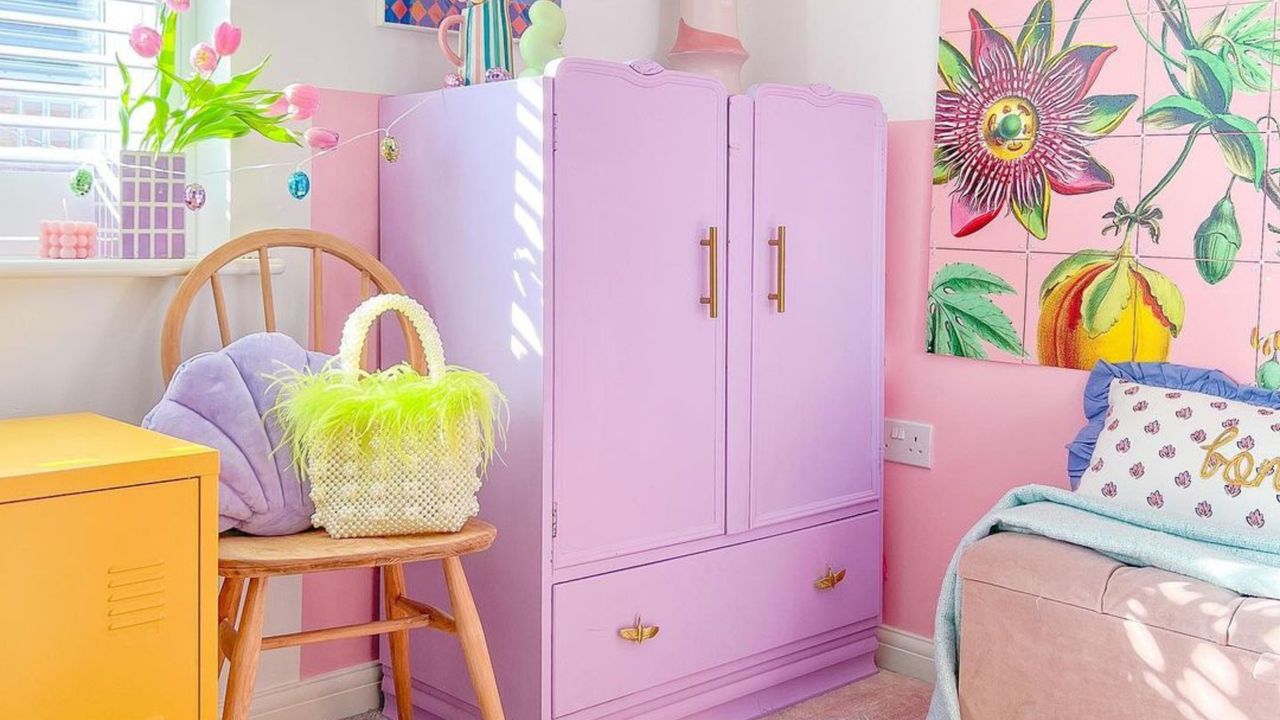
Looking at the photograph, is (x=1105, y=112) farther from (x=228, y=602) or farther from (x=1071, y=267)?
(x=228, y=602)

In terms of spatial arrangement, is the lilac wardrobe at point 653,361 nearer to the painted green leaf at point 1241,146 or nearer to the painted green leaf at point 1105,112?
the painted green leaf at point 1105,112

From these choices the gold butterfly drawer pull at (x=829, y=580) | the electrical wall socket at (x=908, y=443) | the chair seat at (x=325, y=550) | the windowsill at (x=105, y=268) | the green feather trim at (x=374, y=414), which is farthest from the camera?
the electrical wall socket at (x=908, y=443)

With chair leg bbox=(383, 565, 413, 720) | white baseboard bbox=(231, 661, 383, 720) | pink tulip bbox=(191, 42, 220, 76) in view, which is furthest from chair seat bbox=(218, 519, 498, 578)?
pink tulip bbox=(191, 42, 220, 76)

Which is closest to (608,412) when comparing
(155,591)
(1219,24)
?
(155,591)

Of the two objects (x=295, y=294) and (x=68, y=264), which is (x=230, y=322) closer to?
(x=295, y=294)

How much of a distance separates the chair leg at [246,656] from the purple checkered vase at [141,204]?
0.68m

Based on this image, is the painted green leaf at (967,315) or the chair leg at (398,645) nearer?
the chair leg at (398,645)

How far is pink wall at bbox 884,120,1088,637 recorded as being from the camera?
2.72 meters

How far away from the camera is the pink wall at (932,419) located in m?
2.72

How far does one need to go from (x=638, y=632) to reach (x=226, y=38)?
4.25 ft

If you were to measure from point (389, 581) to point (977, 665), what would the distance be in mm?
1091

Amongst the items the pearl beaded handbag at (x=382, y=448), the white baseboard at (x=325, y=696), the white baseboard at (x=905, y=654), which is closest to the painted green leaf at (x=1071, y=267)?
the white baseboard at (x=905, y=654)

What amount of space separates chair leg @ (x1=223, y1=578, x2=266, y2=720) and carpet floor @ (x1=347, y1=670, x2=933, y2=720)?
0.75 metres

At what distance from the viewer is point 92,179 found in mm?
2229
